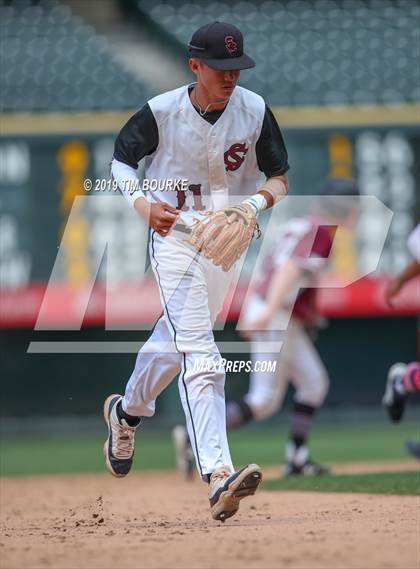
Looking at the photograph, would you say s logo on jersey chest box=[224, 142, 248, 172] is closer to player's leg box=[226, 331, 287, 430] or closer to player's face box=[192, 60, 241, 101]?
player's face box=[192, 60, 241, 101]

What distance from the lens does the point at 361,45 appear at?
14.6 meters

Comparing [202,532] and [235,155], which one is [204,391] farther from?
[235,155]

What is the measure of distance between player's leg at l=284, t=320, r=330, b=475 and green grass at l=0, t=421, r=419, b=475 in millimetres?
1276

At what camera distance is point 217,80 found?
16.5 feet

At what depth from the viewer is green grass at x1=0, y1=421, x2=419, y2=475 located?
32.8ft

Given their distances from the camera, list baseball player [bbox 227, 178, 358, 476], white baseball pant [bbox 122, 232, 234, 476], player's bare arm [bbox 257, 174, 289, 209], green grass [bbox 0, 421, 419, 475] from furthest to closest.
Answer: green grass [bbox 0, 421, 419, 475] < baseball player [bbox 227, 178, 358, 476] < player's bare arm [bbox 257, 174, 289, 209] < white baseball pant [bbox 122, 232, 234, 476]

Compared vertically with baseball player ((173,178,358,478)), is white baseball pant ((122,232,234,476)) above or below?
above

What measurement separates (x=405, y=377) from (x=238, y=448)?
3591mm

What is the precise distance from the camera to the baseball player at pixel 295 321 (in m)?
7.97

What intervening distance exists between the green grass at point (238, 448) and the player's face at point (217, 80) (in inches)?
192

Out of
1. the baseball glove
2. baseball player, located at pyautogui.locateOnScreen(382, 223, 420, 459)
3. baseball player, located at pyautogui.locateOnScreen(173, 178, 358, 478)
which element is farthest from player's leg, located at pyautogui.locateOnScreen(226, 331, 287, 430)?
the baseball glove

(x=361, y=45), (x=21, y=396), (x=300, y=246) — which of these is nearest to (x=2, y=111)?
(x=21, y=396)

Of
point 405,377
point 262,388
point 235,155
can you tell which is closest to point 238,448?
point 262,388

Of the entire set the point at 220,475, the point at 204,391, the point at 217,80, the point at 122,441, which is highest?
the point at 217,80
